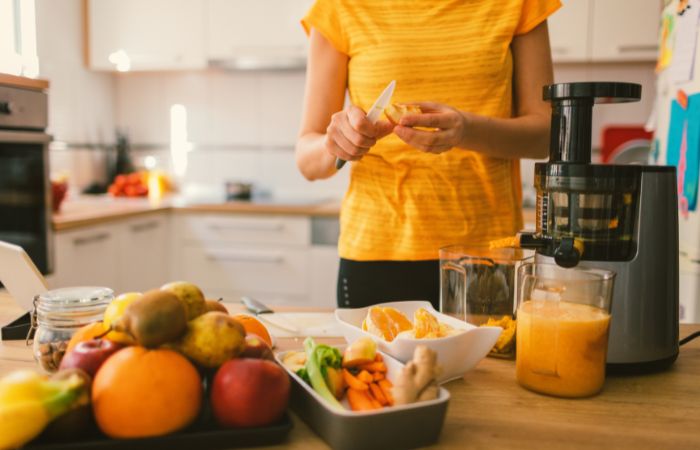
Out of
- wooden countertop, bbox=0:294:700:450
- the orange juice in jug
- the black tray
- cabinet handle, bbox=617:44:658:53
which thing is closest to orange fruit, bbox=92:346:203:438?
the black tray

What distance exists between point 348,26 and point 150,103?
2.51 m

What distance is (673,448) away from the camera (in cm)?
65

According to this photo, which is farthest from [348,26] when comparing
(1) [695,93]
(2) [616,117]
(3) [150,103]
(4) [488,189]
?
(3) [150,103]

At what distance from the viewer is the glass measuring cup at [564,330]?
0.76 m

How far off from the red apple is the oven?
1.71m

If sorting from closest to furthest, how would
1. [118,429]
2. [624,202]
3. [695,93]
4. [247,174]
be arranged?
[118,429] < [624,202] < [695,93] < [247,174]

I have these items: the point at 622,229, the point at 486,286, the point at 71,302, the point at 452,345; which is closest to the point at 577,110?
the point at 622,229

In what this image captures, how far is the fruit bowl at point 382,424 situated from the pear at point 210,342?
96mm

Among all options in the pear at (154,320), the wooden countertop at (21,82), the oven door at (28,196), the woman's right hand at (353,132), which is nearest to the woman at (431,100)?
the woman's right hand at (353,132)

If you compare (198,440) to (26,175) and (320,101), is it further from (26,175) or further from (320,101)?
(26,175)

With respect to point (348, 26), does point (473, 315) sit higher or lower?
lower

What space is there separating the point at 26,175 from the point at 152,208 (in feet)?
2.32

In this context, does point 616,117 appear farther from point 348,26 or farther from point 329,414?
point 329,414

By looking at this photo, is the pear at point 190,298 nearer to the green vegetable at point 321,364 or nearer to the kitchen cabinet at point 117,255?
the green vegetable at point 321,364
